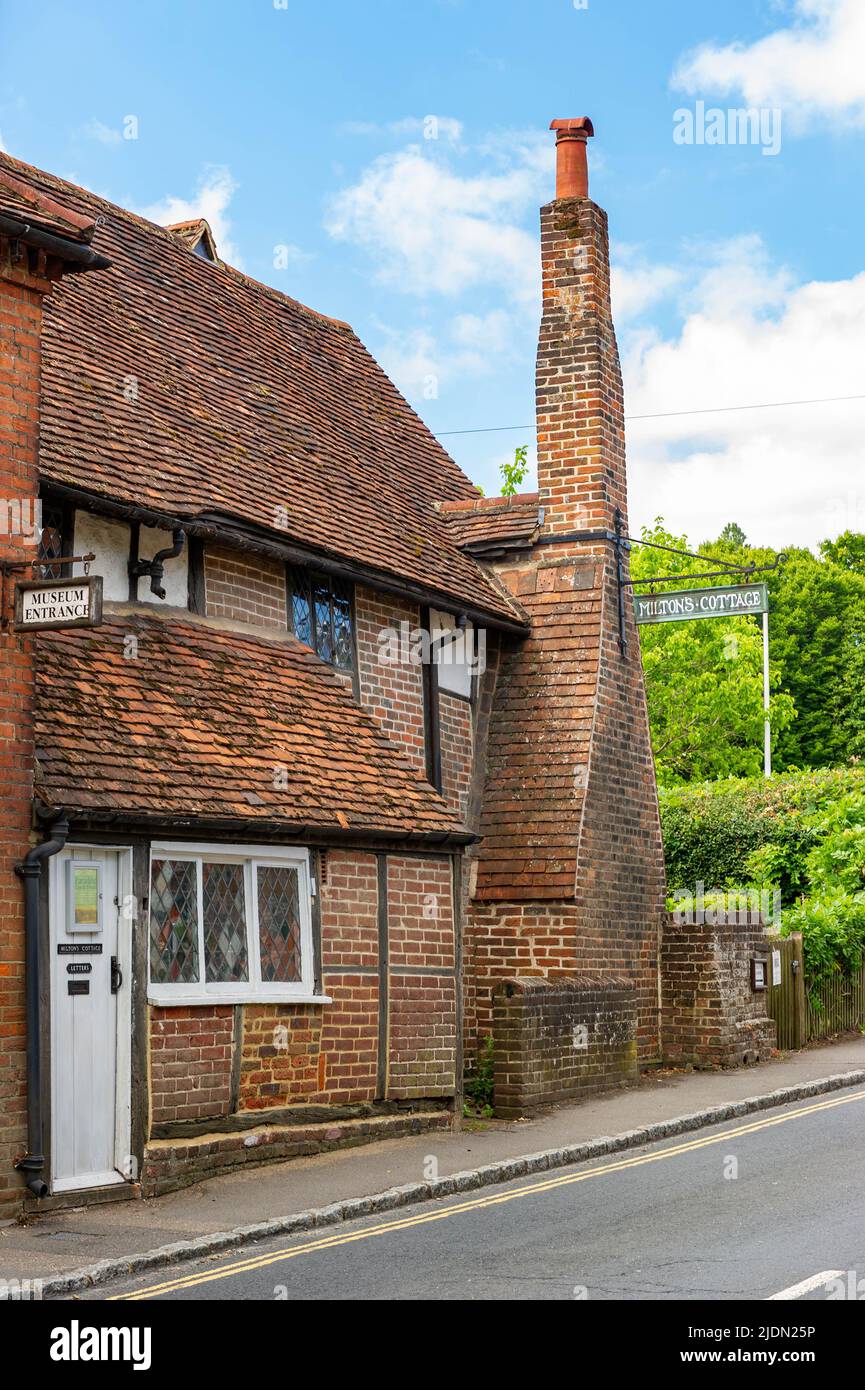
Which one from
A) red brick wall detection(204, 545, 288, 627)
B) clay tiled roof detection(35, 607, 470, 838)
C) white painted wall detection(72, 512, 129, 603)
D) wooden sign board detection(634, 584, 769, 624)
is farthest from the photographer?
wooden sign board detection(634, 584, 769, 624)

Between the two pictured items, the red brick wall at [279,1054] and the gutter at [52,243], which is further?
the red brick wall at [279,1054]

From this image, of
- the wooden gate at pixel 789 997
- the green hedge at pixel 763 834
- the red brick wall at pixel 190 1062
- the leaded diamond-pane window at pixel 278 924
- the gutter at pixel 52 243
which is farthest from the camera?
the green hedge at pixel 763 834

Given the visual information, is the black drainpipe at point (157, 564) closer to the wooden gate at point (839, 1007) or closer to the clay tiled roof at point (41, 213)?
the clay tiled roof at point (41, 213)

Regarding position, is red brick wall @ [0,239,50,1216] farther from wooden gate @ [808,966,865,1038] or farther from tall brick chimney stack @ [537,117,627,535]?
wooden gate @ [808,966,865,1038]

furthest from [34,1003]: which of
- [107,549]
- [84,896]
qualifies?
[107,549]

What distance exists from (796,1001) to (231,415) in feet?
34.7

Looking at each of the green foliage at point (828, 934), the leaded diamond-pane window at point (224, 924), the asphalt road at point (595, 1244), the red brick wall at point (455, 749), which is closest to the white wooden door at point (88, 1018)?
the leaded diamond-pane window at point (224, 924)

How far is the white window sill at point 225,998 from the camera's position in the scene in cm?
1108

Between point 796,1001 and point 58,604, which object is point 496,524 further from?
point 58,604

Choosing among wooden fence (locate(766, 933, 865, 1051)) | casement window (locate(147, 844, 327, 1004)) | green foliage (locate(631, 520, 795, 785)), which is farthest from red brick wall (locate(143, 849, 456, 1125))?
green foliage (locate(631, 520, 795, 785))

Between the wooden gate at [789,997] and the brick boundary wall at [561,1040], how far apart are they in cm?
373

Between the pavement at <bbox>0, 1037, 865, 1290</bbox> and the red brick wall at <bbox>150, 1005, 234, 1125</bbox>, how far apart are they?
0.52 m

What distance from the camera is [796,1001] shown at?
21.0 metres

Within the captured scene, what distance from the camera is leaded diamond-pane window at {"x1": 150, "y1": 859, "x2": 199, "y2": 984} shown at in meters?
11.3
